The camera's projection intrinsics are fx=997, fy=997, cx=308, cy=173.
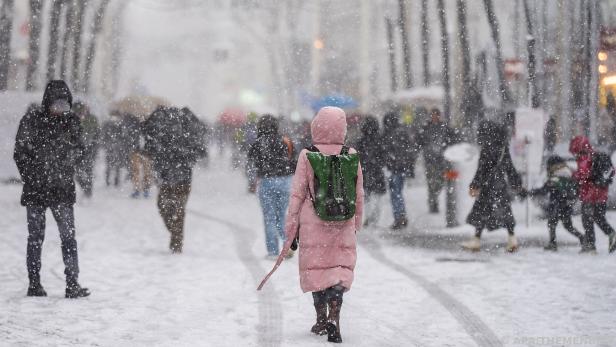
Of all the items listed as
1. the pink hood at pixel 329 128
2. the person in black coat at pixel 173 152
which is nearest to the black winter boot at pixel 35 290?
the pink hood at pixel 329 128

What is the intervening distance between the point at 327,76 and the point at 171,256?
48.7 meters

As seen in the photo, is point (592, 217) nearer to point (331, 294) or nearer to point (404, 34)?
point (331, 294)

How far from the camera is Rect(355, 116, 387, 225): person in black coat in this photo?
53.4 feet

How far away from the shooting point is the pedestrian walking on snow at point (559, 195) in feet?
42.6

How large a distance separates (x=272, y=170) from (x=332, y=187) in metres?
5.04

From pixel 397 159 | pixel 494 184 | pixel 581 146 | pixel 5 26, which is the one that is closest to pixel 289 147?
pixel 494 184

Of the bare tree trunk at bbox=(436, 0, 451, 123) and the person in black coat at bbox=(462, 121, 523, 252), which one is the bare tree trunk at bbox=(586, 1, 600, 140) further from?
the person in black coat at bbox=(462, 121, 523, 252)

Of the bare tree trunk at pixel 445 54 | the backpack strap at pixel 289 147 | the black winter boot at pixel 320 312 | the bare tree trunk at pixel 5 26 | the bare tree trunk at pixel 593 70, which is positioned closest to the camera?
the black winter boot at pixel 320 312

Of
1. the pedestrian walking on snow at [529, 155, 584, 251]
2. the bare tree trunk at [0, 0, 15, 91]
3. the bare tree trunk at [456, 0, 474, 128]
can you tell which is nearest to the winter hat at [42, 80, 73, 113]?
the pedestrian walking on snow at [529, 155, 584, 251]

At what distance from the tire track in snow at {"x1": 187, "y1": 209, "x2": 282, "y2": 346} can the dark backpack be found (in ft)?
14.3

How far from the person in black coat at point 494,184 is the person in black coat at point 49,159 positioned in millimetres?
5974

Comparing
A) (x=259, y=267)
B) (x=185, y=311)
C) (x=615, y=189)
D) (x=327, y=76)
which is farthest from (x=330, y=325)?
(x=327, y=76)

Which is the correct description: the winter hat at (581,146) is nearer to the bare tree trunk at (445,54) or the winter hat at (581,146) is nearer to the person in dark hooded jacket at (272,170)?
the person in dark hooded jacket at (272,170)

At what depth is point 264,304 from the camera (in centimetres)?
877
